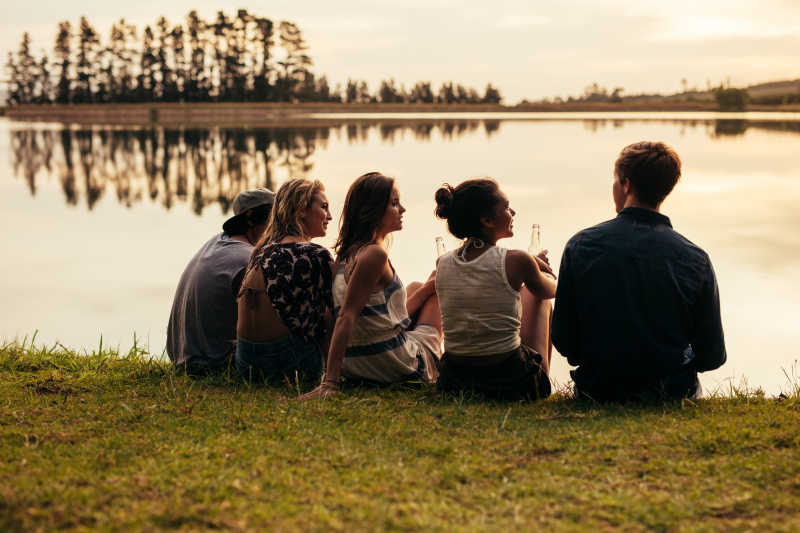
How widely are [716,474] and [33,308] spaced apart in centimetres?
702

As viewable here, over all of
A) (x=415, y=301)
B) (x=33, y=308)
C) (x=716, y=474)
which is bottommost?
(x=33, y=308)

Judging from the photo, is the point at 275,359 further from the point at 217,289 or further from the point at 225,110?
the point at 225,110

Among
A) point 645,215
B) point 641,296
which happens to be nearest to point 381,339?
point 641,296

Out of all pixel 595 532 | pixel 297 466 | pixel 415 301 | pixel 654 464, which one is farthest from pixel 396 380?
pixel 595 532

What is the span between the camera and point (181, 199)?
1570 cm

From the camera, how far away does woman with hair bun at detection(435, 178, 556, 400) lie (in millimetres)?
3506

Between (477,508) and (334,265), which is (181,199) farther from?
(477,508)

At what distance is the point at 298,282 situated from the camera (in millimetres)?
3748

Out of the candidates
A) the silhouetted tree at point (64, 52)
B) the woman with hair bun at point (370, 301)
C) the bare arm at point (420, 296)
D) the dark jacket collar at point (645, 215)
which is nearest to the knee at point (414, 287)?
the bare arm at point (420, 296)

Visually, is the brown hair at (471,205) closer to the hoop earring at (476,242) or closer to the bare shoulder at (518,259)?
the hoop earring at (476,242)

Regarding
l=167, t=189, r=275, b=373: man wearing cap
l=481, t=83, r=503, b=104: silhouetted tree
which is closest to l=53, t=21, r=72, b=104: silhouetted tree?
l=481, t=83, r=503, b=104: silhouetted tree

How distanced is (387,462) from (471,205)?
4.12ft

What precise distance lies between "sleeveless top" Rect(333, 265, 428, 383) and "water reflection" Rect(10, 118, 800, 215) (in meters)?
10.7

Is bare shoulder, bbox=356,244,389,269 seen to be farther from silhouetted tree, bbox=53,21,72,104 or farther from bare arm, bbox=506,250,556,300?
silhouetted tree, bbox=53,21,72,104
